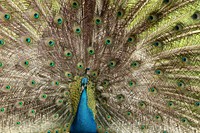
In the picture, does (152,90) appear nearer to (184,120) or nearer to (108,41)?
(184,120)

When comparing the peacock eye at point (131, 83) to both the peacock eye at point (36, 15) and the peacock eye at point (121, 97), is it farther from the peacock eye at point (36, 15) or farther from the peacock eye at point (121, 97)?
the peacock eye at point (36, 15)

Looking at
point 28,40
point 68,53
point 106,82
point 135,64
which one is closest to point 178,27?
point 135,64

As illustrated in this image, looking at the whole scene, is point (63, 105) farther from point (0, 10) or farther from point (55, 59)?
point (0, 10)

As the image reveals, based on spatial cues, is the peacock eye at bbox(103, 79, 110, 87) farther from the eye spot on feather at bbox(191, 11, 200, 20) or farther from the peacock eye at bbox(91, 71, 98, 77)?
the eye spot on feather at bbox(191, 11, 200, 20)

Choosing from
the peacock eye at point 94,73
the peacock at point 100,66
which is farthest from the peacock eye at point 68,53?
the peacock eye at point 94,73

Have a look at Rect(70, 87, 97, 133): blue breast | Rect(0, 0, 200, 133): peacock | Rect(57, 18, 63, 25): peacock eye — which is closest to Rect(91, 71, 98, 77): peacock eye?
Rect(0, 0, 200, 133): peacock

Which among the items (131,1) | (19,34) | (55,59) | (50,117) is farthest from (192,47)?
(50,117)
